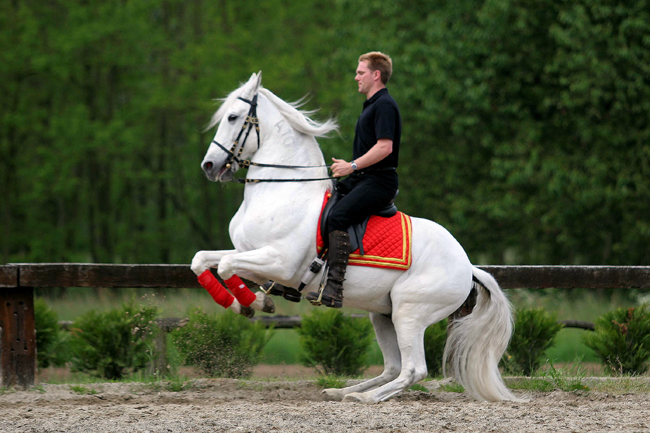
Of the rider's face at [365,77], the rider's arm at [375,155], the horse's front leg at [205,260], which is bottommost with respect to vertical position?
the horse's front leg at [205,260]

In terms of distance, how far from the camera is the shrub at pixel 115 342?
22.5 ft

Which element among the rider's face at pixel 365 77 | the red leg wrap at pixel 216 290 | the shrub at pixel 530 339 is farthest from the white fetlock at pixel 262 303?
the shrub at pixel 530 339

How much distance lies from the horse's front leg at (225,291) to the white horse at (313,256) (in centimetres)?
1

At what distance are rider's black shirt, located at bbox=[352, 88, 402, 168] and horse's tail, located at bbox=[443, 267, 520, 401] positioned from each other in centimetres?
132

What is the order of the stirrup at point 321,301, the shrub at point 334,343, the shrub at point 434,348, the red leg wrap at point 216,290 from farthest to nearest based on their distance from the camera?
the shrub at point 334,343
the shrub at point 434,348
the stirrup at point 321,301
the red leg wrap at point 216,290

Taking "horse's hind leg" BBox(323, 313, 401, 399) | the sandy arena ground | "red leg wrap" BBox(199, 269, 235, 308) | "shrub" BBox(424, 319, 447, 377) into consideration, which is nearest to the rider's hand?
"red leg wrap" BBox(199, 269, 235, 308)

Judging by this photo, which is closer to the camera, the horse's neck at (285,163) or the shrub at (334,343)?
the horse's neck at (285,163)

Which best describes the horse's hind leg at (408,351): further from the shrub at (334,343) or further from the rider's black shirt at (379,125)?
the shrub at (334,343)

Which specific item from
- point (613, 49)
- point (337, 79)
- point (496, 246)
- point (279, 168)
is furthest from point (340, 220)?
point (337, 79)

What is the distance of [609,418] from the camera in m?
4.51

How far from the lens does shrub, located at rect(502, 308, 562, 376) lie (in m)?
7.09

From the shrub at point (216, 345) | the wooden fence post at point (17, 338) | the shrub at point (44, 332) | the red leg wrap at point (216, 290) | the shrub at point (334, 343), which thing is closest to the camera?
the red leg wrap at point (216, 290)

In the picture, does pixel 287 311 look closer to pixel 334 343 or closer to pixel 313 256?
pixel 334 343

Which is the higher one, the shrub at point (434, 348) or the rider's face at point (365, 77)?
the rider's face at point (365, 77)
